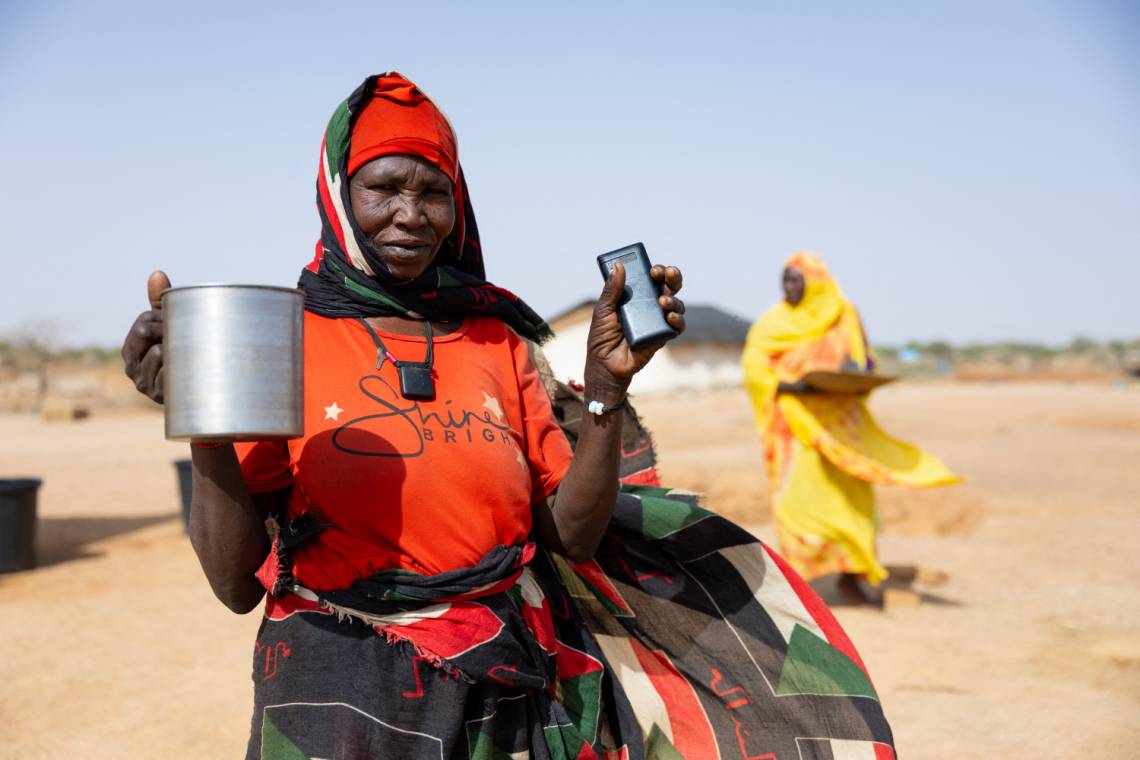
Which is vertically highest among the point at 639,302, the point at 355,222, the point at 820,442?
the point at 355,222

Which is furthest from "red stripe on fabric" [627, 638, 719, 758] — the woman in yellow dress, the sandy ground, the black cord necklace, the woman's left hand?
the woman in yellow dress

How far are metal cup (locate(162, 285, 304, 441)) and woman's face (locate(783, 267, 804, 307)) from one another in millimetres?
6667

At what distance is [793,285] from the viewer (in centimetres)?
792

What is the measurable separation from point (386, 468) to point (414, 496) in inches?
2.7

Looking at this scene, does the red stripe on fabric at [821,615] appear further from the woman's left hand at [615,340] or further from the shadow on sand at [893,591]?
the shadow on sand at [893,591]

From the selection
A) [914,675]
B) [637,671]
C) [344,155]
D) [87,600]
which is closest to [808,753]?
[637,671]

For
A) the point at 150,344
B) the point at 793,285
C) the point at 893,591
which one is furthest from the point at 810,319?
the point at 150,344

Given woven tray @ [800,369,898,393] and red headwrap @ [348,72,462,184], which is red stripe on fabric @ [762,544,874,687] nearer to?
red headwrap @ [348,72,462,184]

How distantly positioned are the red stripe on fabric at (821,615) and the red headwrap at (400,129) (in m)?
1.22

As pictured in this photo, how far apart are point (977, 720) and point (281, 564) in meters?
4.10

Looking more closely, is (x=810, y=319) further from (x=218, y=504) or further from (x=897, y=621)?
(x=218, y=504)

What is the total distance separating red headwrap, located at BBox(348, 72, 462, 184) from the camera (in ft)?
6.59

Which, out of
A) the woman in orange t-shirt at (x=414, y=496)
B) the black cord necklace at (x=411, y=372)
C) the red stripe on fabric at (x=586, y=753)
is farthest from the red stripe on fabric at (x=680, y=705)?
the black cord necklace at (x=411, y=372)

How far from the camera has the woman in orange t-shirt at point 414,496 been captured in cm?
187
